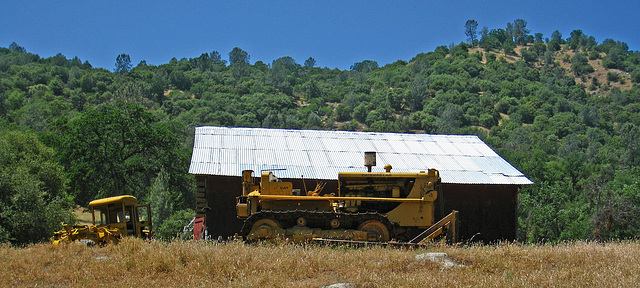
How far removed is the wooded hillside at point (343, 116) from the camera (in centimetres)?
3281

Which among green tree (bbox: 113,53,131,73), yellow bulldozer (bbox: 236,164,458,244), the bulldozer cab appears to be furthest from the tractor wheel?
green tree (bbox: 113,53,131,73)

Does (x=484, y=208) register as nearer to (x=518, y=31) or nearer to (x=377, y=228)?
(x=377, y=228)

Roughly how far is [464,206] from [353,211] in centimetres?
652

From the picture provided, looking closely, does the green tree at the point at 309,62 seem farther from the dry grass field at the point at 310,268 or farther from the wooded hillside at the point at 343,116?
the dry grass field at the point at 310,268

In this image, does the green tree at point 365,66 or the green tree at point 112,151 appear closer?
the green tree at point 112,151

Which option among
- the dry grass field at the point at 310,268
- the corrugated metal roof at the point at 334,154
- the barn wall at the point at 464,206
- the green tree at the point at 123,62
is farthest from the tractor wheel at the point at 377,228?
the green tree at the point at 123,62

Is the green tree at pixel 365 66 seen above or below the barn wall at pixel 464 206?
above

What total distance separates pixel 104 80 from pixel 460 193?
11087cm

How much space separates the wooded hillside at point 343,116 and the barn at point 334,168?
34.3 ft

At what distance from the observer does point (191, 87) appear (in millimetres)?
119500

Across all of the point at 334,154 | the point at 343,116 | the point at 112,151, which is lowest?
the point at 334,154

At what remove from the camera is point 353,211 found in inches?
552

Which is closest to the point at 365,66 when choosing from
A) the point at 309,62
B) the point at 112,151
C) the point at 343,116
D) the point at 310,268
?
the point at 309,62

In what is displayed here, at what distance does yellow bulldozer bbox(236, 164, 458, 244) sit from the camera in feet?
44.2
